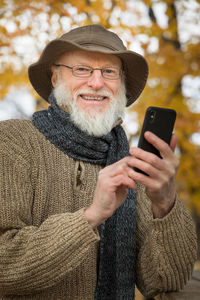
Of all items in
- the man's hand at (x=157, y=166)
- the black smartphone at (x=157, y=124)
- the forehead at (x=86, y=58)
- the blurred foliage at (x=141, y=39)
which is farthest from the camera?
the blurred foliage at (x=141, y=39)

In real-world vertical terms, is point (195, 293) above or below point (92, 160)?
below

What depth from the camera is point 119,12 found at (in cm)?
479

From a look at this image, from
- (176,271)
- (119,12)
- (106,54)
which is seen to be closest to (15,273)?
(176,271)

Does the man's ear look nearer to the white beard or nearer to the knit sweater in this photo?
the white beard

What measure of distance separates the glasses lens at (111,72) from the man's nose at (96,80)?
0.19 ft

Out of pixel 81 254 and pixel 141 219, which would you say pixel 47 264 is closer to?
pixel 81 254

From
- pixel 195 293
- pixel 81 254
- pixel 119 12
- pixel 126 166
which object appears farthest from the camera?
pixel 119 12

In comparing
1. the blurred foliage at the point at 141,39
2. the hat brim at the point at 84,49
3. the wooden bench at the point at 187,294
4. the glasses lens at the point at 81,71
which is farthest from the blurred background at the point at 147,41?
the wooden bench at the point at 187,294

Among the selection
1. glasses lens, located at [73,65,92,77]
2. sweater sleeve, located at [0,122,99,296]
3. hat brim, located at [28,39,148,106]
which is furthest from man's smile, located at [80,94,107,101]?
sweater sleeve, located at [0,122,99,296]

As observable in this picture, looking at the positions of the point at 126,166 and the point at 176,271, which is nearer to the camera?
the point at 126,166

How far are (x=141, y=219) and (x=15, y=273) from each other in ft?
2.71

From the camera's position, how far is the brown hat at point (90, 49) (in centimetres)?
222

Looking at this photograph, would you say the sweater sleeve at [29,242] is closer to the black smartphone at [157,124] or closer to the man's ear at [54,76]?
the black smartphone at [157,124]

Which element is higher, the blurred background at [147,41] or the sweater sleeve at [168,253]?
the blurred background at [147,41]
